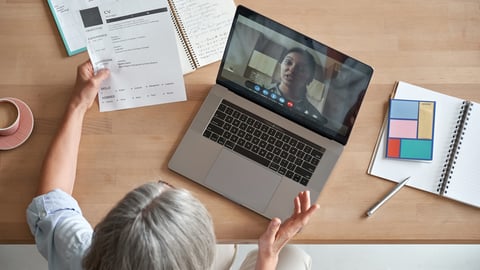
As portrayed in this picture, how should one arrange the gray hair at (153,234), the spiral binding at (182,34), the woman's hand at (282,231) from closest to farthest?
the gray hair at (153,234) < the woman's hand at (282,231) < the spiral binding at (182,34)

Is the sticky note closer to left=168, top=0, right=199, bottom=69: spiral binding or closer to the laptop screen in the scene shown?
the laptop screen

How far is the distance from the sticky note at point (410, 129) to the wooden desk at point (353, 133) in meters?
0.04

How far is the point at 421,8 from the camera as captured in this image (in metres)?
1.19

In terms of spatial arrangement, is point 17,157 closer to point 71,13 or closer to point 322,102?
point 71,13

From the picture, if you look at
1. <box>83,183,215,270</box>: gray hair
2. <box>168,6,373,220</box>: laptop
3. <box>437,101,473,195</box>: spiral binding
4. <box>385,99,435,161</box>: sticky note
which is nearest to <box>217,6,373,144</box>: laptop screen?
<box>168,6,373,220</box>: laptop

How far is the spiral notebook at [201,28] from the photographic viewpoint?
1149 millimetres

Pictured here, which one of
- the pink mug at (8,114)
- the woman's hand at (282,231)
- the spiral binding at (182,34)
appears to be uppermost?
the spiral binding at (182,34)

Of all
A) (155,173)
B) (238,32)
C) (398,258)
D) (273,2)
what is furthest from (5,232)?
(398,258)

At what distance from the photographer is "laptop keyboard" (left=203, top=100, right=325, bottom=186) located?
107cm

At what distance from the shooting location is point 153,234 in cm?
75

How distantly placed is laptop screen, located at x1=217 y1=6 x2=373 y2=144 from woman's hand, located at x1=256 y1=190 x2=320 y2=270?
0.16 meters

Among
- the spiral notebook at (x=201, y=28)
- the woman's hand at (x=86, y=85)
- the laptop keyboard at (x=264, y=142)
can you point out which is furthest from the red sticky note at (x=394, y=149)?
the woman's hand at (x=86, y=85)

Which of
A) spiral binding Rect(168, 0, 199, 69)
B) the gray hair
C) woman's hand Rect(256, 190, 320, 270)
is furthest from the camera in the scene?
spiral binding Rect(168, 0, 199, 69)

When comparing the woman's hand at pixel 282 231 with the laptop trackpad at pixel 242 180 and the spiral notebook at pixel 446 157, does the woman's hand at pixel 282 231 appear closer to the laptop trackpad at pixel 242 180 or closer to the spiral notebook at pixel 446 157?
the laptop trackpad at pixel 242 180
